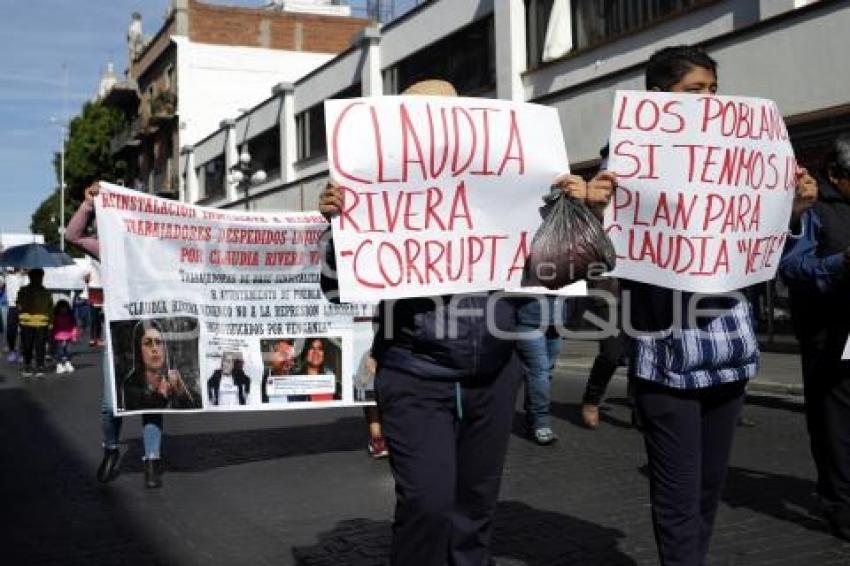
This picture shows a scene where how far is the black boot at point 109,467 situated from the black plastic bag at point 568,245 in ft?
13.7

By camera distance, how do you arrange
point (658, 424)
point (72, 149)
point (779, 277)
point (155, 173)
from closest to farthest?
point (658, 424), point (779, 277), point (155, 173), point (72, 149)

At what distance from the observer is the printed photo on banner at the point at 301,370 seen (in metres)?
6.65

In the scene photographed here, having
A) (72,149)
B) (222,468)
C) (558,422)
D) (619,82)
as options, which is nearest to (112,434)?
(222,468)

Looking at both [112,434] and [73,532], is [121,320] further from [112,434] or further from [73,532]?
[73,532]

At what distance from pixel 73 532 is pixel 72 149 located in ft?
190

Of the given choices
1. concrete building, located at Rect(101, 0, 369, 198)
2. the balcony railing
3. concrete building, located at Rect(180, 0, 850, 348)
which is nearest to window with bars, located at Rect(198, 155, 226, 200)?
concrete building, located at Rect(101, 0, 369, 198)

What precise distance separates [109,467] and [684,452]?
→ 4.33m

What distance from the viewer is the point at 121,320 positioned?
237 inches

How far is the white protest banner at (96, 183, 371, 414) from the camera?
604cm

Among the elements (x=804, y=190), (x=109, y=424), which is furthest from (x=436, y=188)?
(x=109, y=424)

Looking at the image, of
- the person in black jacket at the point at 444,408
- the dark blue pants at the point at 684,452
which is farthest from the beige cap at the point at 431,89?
the dark blue pants at the point at 684,452

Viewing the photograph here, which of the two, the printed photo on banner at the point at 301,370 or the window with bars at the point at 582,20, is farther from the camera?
the window with bars at the point at 582,20

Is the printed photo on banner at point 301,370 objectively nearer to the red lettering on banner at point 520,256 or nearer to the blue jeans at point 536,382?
the blue jeans at point 536,382

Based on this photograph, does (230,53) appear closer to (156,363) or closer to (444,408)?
(156,363)
